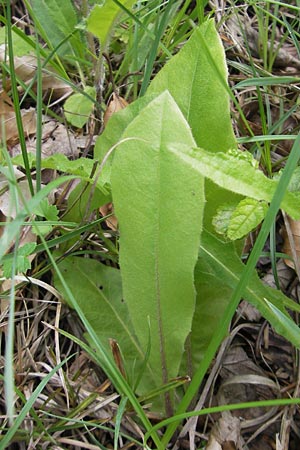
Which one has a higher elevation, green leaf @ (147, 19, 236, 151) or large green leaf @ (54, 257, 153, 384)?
green leaf @ (147, 19, 236, 151)

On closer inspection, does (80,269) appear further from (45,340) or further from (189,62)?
(189,62)

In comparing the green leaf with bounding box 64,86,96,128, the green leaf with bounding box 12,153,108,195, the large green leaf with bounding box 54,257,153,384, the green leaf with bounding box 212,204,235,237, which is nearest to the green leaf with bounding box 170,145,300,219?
the green leaf with bounding box 212,204,235,237

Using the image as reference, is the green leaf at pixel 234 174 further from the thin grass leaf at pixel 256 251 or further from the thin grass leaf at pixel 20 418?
the thin grass leaf at pixel 20 418

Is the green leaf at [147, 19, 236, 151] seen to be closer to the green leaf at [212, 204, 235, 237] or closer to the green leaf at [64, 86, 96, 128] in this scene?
the green leaf at [212, 204, 235, 237]

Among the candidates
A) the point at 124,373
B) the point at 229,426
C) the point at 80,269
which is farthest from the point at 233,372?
the point at 80,269

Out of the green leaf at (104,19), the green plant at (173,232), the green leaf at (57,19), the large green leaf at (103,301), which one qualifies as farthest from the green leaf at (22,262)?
the green leaf at (57,19)

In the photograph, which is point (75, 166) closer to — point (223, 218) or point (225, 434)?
point (223, 218)
